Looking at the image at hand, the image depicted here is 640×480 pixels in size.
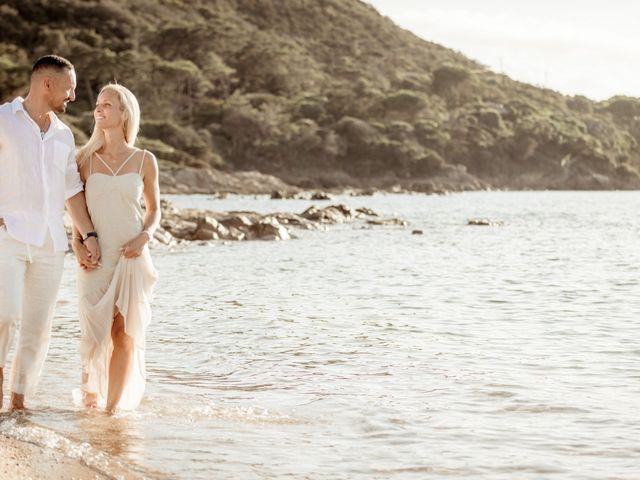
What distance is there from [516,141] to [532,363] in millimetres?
Result: 106787

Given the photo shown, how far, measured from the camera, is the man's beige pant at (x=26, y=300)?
4.70 metres

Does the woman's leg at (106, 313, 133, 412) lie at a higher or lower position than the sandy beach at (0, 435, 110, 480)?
higher

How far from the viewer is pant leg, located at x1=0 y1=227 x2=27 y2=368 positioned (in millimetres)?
4688

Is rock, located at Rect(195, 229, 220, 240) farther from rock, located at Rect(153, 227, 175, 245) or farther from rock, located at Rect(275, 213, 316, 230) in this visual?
rock, located at Rect(275, 213, 316, 230)

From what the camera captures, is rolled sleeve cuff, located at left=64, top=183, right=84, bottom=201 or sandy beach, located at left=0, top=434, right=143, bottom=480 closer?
sandy beach, located at left=0, top=434, right=143, bottom=480

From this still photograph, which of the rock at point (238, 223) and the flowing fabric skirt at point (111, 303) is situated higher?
the flowing fabric skirt at point (111, 303)

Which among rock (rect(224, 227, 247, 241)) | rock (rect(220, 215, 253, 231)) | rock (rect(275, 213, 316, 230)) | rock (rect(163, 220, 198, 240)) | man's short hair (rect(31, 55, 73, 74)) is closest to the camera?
man's short hair (rect(31, 55, 73, 74))

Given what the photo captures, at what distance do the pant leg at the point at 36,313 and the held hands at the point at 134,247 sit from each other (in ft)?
1.04

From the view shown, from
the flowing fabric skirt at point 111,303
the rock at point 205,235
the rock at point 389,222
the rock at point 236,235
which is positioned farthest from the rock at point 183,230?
the flowing fabric skirt at point 111,303

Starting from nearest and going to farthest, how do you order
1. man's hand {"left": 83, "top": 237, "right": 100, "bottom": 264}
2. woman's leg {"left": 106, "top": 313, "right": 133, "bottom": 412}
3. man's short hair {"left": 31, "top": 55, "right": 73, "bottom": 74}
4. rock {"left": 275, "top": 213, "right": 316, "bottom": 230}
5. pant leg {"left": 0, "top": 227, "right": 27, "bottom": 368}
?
pant leg {"left": 0, "top": 227, "right": 27, "bottom": 368} → man's short hair {"left": 31, "top": 55, "right": 73, "bottom": 74} → man's hand {"left": 83, "top": 237, "right": 100, "bottom": 264} → woman's leg {"left": 106, "top": 313, "right": 133, "bottom": 412} → rock {"left": 275, "top": 213, "right": 316, "bottom": 230}

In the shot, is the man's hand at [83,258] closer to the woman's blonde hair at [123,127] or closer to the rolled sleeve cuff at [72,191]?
the rolled sleeve cuff at [72,191]

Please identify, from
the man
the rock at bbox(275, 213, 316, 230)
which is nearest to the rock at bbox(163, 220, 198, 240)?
the rock at bbox(275, 213, 316, 230)

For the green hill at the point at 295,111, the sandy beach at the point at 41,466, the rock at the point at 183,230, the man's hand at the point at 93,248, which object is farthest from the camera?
the green hill at the point at 295,111

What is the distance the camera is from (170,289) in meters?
13.1
